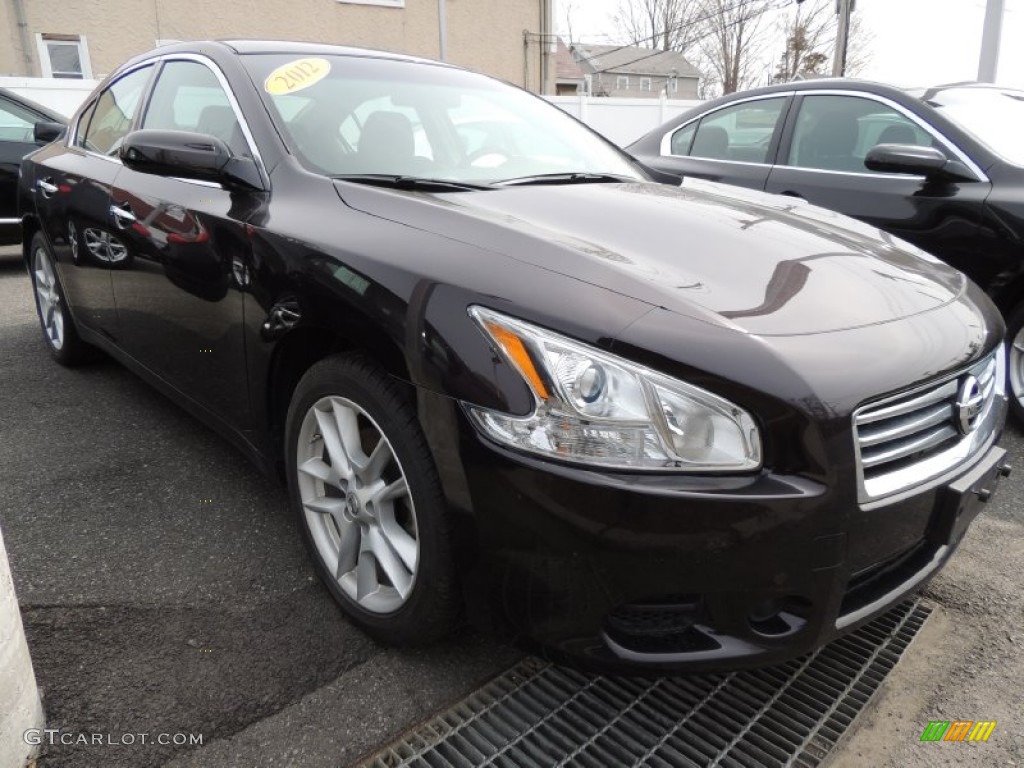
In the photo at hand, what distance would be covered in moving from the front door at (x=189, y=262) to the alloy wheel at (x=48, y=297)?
1143 millimetres

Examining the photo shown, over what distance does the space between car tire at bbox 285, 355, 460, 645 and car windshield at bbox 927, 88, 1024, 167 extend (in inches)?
128

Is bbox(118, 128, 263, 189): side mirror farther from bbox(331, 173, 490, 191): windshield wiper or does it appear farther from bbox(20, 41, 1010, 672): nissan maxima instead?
bbox(331, 173, 490, 191): windshield wiper

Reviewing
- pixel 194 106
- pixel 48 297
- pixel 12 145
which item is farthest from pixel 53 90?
pixel 194 106

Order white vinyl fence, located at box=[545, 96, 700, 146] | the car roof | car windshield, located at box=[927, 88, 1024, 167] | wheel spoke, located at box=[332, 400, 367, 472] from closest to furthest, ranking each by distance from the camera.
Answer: wheel spoke, located at box=[332, 400, 367, 472]
the car roof
car windshield, located at box=[927, 88, 1024, 167]
white vinyl fence, located at box=[545, 96, 700, 146]

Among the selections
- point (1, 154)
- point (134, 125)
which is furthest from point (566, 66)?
point (134, 125)

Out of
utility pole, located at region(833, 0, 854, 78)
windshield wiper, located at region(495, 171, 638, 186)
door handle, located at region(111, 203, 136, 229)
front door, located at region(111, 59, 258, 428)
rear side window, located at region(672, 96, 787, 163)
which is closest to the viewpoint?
front door, located at region(111, 59, 258, 428)

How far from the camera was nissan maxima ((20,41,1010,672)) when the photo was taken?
1.45 meters

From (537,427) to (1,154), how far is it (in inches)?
272

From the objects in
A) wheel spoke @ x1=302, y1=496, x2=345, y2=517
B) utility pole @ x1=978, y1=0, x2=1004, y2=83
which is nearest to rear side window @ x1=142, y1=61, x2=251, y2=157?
wheel spoke @ x1=302, y1=496, x2=345, y2=517

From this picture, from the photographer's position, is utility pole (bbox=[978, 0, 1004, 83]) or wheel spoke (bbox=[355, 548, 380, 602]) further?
utility pole (bbox=[978, 0, 1004, 83])

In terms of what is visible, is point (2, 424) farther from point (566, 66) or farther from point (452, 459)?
point (566, 66)

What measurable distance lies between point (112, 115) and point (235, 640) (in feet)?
8.56

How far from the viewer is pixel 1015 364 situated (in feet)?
11.3

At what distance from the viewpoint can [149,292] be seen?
2.79m
